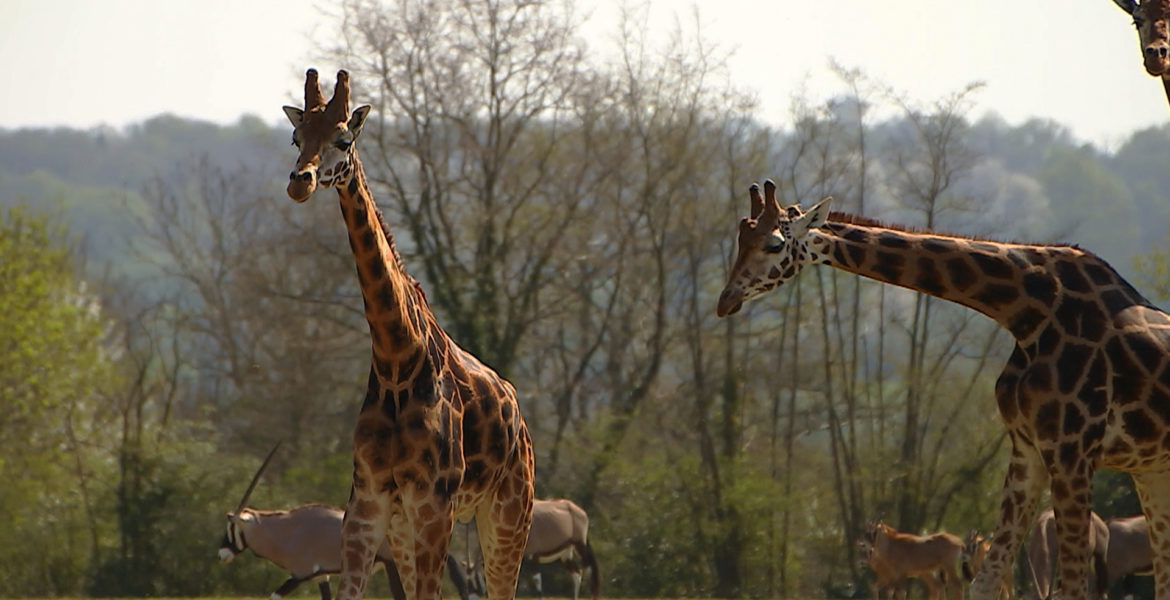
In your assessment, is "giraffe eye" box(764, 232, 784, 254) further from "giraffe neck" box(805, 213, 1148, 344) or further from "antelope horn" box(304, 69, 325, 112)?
"antelope horn" box(304, 69, 325, 112)

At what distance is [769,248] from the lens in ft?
31.2

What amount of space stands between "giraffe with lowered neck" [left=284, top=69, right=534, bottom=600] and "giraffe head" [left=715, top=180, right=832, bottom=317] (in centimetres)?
174

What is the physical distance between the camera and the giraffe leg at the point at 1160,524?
9812 millimetres

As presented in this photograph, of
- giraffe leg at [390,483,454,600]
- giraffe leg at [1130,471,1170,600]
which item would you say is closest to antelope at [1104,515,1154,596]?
giraffe leg at [1130,471,1170,600]

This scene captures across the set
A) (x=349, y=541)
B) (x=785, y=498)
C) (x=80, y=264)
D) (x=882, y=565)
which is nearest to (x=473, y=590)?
(x=882, y=565)

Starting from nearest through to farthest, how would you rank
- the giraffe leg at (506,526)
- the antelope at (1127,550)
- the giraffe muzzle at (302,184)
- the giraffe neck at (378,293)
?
the giraffe muzzle at (302,184) → the giraffe neck at (378,293) → the giraffe leg at (506,526) → the antelope at (1127,550)

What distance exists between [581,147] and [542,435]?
588 centimetres

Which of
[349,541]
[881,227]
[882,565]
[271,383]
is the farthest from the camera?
[271,383]

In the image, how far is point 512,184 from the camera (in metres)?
32.5

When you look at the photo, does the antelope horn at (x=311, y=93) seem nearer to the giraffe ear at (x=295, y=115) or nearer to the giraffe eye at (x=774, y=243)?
the giraffe ear at (x=295, y=115)

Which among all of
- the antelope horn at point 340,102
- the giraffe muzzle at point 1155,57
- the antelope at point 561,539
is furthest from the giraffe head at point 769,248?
the antelope at point 561,539

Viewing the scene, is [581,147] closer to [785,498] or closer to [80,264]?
[785,498]

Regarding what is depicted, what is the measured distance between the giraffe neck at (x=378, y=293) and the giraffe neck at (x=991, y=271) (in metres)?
2.44

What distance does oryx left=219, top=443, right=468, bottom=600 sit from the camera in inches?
741
